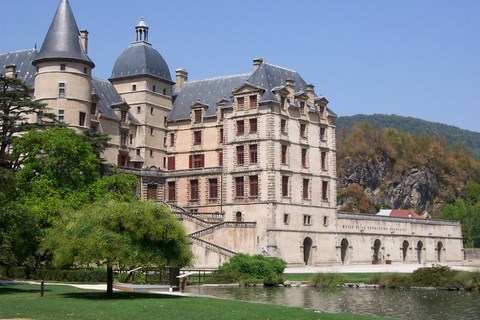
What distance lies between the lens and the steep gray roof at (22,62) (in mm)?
57469

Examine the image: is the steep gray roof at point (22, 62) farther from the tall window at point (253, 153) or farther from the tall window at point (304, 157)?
the tall window at point (304, 157)

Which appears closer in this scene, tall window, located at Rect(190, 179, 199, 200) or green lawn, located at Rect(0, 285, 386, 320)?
green lawn, located at Rect(0, 285, 386, 320)

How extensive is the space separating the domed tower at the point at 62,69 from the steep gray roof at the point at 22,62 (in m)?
2.86

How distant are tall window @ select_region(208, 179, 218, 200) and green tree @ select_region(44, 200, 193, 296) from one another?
106ft

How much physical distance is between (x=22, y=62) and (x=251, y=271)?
2872cm

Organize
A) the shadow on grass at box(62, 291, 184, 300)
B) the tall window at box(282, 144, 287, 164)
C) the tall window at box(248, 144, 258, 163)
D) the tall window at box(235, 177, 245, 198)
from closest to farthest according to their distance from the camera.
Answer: the shadow on grass at box(62, 291, 184, 300)
the tall window at box(248, 144, 258, 163)
the tall window at box(282, 144, 287, 164)
the tall window at box(235, 177, 245, 198)

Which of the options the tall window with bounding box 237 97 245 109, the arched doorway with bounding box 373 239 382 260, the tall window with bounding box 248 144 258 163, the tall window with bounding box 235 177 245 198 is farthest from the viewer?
the arched doorway with bounding box 373 239 382 260

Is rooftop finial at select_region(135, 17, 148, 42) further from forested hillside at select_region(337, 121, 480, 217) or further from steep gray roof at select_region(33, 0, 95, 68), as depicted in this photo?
forested hillside at select_region(337, 121, 480, 217)

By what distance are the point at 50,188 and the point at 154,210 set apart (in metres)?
14.6

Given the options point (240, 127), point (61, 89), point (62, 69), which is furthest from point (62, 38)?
point (240, 127)

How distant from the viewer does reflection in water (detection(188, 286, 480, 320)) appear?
2591 centimetres

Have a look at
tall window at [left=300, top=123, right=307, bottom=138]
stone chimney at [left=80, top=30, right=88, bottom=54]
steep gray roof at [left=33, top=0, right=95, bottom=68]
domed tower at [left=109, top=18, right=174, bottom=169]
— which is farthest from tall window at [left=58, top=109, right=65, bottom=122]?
tall window at [left=300, top=123, right=307, bottom=138]

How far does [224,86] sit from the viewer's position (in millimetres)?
64688

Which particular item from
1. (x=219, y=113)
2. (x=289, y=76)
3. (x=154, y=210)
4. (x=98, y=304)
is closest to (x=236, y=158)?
(x=219, y=113)
